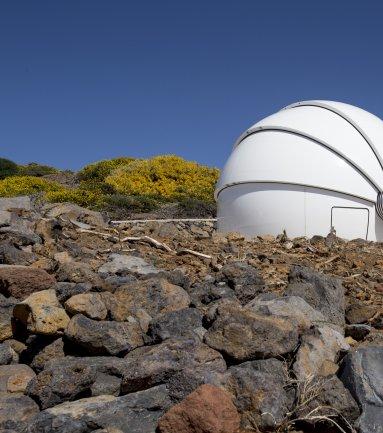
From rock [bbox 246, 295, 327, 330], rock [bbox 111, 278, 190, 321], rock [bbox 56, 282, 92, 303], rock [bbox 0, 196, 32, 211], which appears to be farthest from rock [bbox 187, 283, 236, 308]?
rock [bbox 0, 196, 32, 211]

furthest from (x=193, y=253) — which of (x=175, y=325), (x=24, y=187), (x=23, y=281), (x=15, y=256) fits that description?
(x=24, y=187)

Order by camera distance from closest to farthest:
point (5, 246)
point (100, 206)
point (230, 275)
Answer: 1. point (230, 275)
2. point (5, 246)
3. point (100, 206)

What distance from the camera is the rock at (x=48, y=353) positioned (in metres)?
4.07

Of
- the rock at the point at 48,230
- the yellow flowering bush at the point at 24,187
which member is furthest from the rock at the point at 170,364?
the yellow flowering bush at the point at 24,187

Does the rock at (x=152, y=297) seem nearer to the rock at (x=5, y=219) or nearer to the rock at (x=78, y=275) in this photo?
the rock at (x=78, y=275)

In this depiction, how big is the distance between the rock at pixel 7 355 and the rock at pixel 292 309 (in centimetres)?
180

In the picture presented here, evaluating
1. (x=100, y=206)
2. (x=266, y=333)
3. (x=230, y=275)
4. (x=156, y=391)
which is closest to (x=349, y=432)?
(x=266, y=333)

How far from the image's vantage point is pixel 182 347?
3602 millimetres

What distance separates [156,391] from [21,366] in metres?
1.33

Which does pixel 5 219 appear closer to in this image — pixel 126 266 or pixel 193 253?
pixel 126 266

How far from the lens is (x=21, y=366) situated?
4184 mm

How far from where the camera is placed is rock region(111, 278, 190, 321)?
446 cm

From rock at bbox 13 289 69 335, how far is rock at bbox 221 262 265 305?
158cm

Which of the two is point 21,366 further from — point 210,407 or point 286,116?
point 286,116
